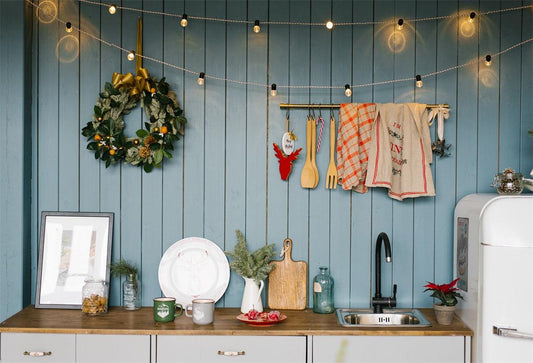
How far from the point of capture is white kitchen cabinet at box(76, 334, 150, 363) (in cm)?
242

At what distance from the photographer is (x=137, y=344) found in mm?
2418

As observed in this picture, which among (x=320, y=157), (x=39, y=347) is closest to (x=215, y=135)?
(x=320, y=157)

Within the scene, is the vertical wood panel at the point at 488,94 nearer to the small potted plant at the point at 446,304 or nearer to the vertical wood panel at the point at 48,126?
the small potted plant at the point at 446,304

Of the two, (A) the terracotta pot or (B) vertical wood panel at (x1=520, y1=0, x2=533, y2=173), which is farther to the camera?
(B) vertical wood panel at (x1=520, y1=0, x2=533, y2=173)

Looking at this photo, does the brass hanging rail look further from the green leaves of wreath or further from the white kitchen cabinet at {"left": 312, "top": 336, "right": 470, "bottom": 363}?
the white kitchen cabinet at {"left": 312, "top": 336, "right": 470, "bottom": 363}


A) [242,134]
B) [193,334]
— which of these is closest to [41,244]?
[193,334]

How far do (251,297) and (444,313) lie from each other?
0.93m

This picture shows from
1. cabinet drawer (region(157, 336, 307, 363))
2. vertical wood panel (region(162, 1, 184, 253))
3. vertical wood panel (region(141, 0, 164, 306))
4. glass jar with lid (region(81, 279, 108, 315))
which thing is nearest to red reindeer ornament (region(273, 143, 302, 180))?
vertical wood panel (region(162, 1, 184, 253))

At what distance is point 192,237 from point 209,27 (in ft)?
3.75

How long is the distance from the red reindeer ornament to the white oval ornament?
22mm

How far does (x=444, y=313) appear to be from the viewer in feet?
8.18

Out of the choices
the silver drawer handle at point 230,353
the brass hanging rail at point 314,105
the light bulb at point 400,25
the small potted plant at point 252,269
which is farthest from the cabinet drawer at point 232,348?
the light bulb at point 400,25

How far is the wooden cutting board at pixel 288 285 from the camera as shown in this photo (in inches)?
111

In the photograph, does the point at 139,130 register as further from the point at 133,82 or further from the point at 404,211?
the point at 404,211
